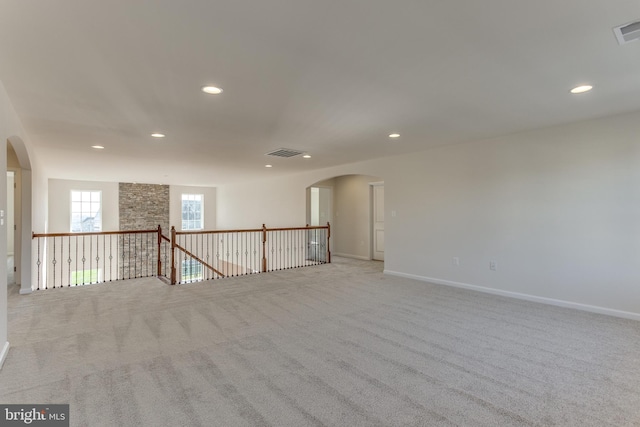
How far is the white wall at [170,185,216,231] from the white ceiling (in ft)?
25.0

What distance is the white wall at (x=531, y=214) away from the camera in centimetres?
375

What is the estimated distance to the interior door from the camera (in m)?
8.37

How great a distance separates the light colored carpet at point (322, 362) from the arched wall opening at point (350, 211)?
161 inches

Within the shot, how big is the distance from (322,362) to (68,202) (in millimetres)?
11203

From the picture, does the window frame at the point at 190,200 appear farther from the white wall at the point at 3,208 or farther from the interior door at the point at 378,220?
the white wall at the point at 3,208

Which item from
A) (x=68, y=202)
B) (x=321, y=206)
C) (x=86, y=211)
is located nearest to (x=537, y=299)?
(x=321, y=206)

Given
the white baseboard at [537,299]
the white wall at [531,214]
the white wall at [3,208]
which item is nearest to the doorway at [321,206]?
the white wall at [531,214]

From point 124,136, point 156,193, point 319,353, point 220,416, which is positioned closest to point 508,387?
point 319,353

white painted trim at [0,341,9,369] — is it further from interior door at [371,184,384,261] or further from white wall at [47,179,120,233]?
white wall at [47,179,120,233]

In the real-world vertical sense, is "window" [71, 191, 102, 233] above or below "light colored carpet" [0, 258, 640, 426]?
above

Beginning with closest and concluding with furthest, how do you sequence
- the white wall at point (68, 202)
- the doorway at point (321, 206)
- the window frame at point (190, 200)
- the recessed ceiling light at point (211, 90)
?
the recessed ceiling light at point (211, 90)
the doorway at point (321, 206)
the white wall at point (68, 202)
the window frame at point (190, 200)

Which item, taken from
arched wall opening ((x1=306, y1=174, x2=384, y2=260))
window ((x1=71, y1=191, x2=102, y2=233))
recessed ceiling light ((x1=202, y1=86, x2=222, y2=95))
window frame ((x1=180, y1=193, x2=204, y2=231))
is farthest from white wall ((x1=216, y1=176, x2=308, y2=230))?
recessed ceiling light ((x1=202, y1=86, x2=222, y2=95))

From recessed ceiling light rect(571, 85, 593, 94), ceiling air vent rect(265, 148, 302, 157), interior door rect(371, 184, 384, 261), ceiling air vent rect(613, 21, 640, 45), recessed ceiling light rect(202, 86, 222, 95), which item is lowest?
interior door rect(371, 184, 384, 261)

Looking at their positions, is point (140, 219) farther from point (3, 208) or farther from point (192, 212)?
point (3, 208)
